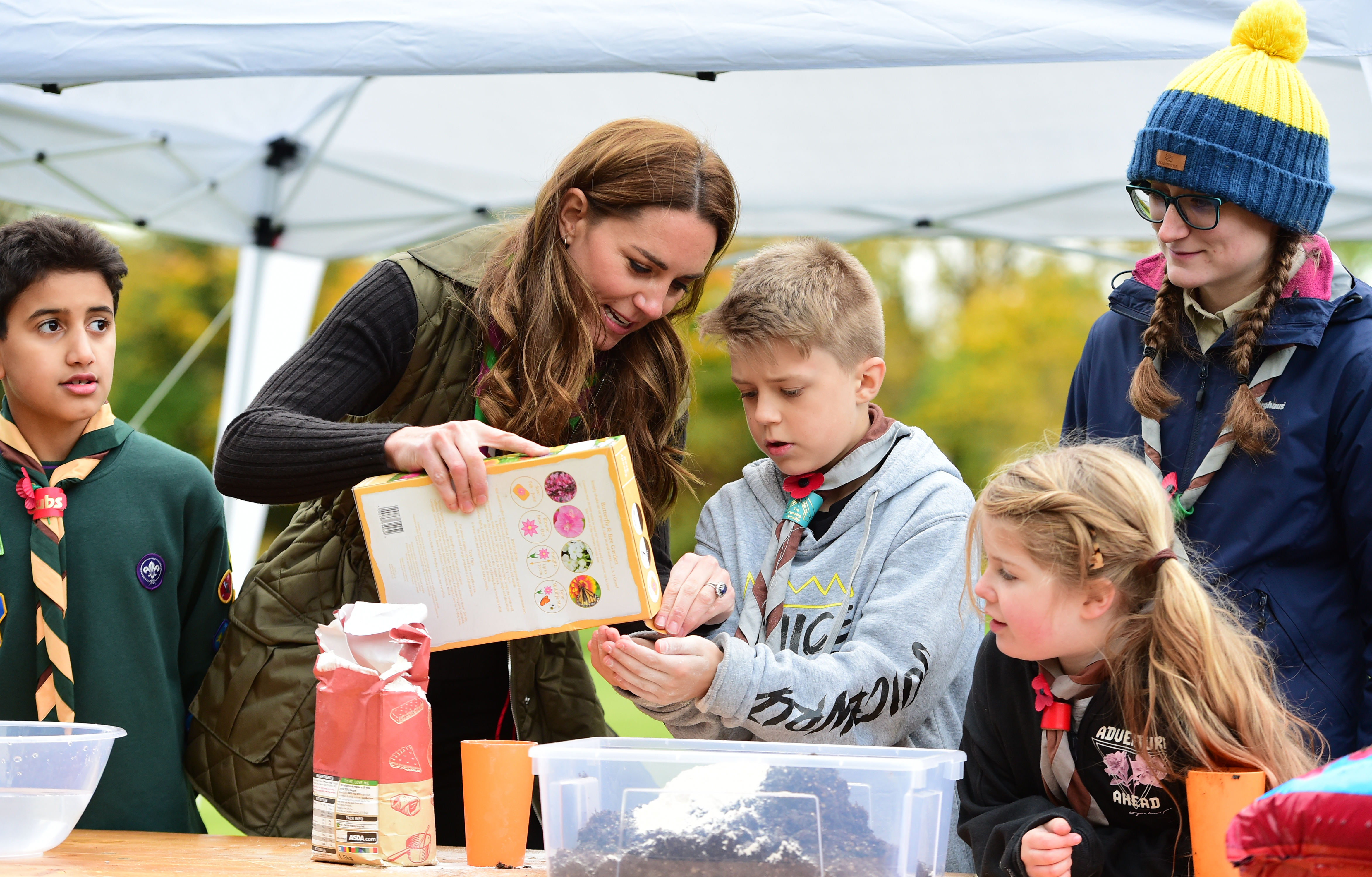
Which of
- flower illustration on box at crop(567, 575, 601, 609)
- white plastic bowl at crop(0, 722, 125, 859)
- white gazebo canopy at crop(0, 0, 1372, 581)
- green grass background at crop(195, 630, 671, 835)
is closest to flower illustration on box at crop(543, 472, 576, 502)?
flower illustration on box at crop(567, 575, 601, 609)

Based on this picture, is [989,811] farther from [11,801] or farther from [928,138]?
[928,138]

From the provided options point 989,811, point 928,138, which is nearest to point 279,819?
point 989,811

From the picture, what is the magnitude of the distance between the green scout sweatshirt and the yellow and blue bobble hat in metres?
1.75

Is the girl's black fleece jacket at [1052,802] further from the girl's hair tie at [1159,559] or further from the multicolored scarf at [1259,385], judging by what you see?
the multicolored scarf at [1259,385]

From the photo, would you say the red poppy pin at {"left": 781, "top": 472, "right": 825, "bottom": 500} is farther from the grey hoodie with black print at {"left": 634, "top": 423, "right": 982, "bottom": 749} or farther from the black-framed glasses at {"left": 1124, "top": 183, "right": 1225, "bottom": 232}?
the black-framed glasses at {"left": 1124, "top": 183, "right": 1225, "bottom": 232}

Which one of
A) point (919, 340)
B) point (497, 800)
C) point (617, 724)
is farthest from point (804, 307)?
point (919, 340)

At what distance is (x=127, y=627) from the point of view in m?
2.04

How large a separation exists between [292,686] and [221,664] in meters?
0.16

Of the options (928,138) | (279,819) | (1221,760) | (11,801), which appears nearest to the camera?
(1221,760)

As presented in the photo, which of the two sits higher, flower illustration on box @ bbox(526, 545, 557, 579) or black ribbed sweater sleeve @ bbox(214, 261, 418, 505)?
black ribbed sweater sleeve @ bbox(214, 261, 418, 505)

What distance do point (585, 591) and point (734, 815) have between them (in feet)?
1.41

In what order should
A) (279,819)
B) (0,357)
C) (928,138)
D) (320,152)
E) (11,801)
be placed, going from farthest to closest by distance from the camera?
(320,152)
(928,138)
(0,357)
(279,819)
(11,801)

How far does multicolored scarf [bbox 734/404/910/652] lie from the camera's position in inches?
72.7

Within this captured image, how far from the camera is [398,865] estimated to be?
4.77 ft
